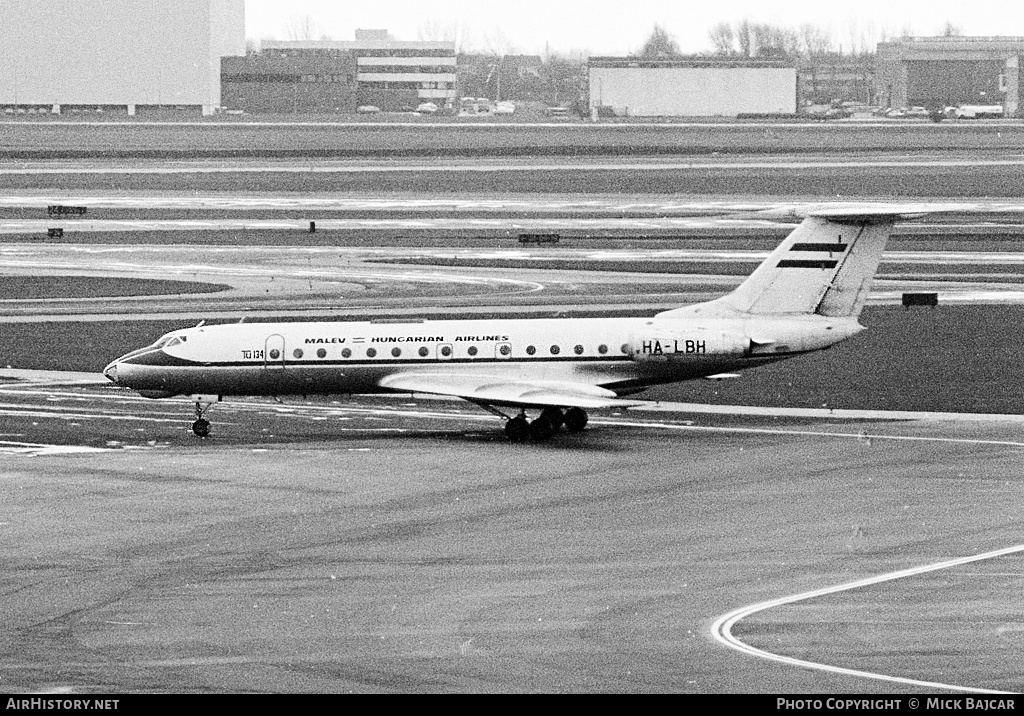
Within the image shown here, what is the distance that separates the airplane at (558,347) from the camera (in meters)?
41.8

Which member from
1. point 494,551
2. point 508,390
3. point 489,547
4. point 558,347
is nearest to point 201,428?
point 508,390

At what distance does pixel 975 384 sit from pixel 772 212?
54.3m

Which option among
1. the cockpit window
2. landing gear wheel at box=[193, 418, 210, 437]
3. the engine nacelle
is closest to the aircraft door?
landing gear wheel at box=[193, 418, 210, 437]

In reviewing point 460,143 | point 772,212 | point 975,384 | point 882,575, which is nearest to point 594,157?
point 460,143

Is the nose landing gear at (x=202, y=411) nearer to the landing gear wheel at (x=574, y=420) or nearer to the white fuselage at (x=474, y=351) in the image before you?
the white fuselage at (x=474, y=351)

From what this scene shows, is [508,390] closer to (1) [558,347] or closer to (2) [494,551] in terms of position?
(1) [558,347]

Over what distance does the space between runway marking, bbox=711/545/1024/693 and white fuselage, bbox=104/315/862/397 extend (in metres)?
13.7

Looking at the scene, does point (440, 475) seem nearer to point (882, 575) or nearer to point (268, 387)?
point (268, 387)

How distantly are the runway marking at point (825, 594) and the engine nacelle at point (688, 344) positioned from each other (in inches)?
528

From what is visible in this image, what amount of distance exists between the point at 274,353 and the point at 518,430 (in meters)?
6.45

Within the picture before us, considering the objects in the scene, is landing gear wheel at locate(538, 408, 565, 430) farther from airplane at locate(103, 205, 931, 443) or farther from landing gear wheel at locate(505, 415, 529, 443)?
landing gear wheel at locate(505, 415, 529, 443)

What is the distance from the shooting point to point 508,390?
41156 mm

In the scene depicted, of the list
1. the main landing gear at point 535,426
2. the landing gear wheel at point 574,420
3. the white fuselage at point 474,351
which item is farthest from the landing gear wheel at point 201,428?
the landing gear wheel at point 574,420

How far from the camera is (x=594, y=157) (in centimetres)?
14800
